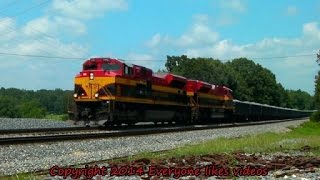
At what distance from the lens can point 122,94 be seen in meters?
27.1

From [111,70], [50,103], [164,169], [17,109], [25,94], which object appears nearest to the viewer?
[164,169]

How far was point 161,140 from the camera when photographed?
21344mm

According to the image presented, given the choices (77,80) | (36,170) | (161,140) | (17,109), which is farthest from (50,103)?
(36,170)

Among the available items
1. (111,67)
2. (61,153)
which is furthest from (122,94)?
(61,153)

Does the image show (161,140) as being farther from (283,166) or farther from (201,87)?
(201,87)

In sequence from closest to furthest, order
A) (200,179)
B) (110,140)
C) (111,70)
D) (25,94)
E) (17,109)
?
(200,179)
(110,140)
(111,70)
(17,109)
(25,94)

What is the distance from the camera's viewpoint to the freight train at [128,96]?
86.1ft

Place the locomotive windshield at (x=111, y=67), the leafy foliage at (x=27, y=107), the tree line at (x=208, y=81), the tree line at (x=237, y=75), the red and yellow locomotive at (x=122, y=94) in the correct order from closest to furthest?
the red and yellow locomotive at (x=122, y=94), the locomotive windshield at (x=111, y=67), the leafy foliage at (x=27, y=107), the tree line at (x=208, y=81), the tree line at (x=237, y=75)

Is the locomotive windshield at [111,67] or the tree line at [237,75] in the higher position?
the tree line at [237,75]

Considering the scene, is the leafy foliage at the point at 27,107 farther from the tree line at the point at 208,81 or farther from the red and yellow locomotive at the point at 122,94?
the red and yellow locomotive at the point at 122,94

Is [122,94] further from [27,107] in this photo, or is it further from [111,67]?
Answer: [27,107]

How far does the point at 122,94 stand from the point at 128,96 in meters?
0.76

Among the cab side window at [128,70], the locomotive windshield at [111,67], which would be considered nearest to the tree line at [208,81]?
the cab side window at [128,70]

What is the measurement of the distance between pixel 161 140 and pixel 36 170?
11315 millimetres
